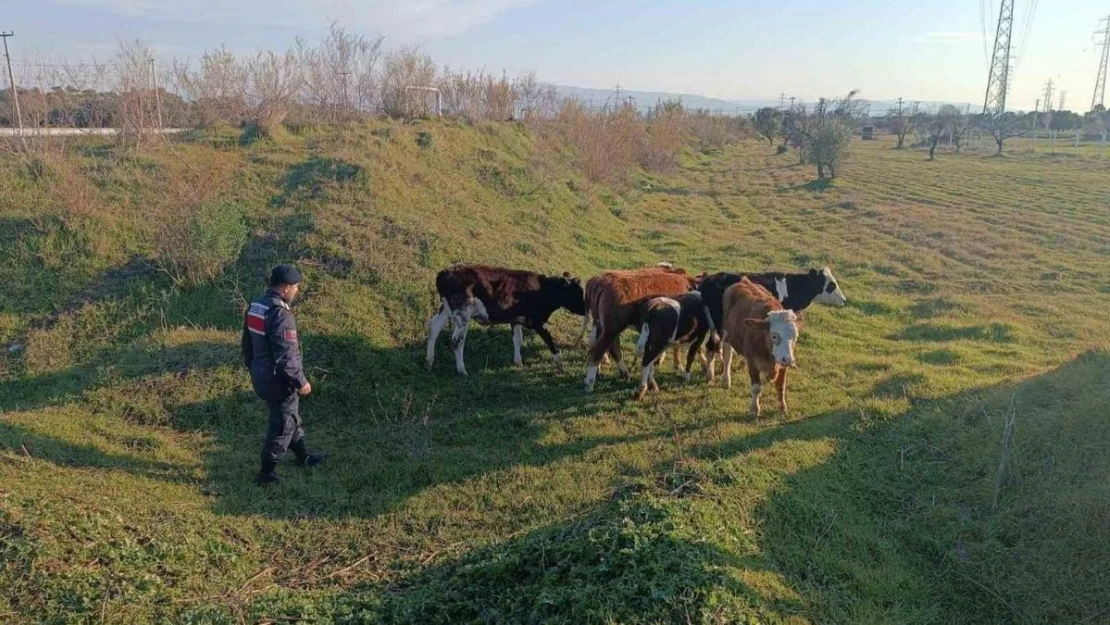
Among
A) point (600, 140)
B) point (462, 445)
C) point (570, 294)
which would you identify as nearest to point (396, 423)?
point (462, 445)

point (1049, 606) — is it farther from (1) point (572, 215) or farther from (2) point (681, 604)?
(1) point (572, 215)

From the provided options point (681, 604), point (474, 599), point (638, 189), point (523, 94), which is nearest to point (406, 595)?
point (474, 599)

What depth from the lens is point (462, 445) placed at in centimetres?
753

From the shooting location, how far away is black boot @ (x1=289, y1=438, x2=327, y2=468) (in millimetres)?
6898

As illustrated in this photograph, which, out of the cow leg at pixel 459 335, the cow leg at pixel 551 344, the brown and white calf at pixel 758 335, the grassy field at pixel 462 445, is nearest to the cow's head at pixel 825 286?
the grassy field at pixel 462 445

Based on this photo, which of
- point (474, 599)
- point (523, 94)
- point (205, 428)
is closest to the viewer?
point (474, 599)

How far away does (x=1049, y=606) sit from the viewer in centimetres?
489

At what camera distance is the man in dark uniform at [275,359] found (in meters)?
6.32

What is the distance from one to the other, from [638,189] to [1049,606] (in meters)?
23.3

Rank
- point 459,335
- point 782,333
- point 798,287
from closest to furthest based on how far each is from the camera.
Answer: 1. point 782,333
2. point 459,335
3. point 798,287

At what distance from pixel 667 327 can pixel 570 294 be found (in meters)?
2.01

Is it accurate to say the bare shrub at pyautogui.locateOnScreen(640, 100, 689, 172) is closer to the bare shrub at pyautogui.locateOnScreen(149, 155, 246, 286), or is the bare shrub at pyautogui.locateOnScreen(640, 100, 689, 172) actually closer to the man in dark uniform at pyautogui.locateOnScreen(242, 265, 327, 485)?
the bare shrub at pyautogui.locateOnScreen(149, 155, 246, 286)

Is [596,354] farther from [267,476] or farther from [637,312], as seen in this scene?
[267,476]

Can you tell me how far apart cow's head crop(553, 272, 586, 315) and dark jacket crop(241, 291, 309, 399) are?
4.59m
